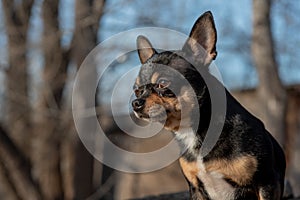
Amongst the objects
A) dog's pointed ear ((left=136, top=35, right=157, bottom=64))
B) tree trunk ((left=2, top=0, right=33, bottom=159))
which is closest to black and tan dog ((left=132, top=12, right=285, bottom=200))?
dog's pointed ear ((left=136, top=35, right=157, bottom=64))

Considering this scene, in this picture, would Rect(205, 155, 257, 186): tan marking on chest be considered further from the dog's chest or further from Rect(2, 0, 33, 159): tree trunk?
Rect(2, 0, 33, 159): tree trunk

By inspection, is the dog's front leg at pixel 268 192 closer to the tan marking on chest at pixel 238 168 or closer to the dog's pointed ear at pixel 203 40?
the tan marking on chest at pixel 238 168

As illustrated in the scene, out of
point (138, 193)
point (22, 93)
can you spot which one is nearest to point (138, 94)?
point (22, 93)

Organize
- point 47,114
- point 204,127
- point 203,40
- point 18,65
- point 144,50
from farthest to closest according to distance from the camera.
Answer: point 18,65 → point 47,114 → point 144,50 → point 203,40 → point 204,127

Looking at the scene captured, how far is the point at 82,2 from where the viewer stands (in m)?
9.80

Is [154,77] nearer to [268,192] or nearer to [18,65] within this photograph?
[268,192]

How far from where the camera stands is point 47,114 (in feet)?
34.2

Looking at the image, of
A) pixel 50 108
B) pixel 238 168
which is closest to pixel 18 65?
pixel 50 108

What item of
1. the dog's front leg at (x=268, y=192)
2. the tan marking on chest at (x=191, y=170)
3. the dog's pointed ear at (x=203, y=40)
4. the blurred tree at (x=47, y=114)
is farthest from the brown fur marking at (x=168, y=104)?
the blurred tree at (x=47, y=114)

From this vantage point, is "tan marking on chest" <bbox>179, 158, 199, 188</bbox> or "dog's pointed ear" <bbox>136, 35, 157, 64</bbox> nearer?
"tan marking on chest" <bbox>179, 158, 199, 188</bbox>

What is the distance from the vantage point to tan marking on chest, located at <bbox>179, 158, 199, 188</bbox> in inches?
150

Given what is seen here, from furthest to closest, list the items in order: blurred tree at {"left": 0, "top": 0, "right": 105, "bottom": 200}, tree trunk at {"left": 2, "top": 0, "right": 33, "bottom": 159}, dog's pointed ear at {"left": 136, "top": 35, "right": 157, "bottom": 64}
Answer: tree trunk at {"left": 2, "top": 0, "right": 33, "bottom": 159}, blurred tree at {"left": 0, "top": 0, "right": 105, "bottom": 200}, dog's pointed ear at {"left": 136, "top": 35, "right": 157, "bottom": 64}

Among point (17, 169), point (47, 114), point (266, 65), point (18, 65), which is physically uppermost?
point (266, 65)

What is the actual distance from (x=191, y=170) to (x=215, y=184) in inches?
6.5
